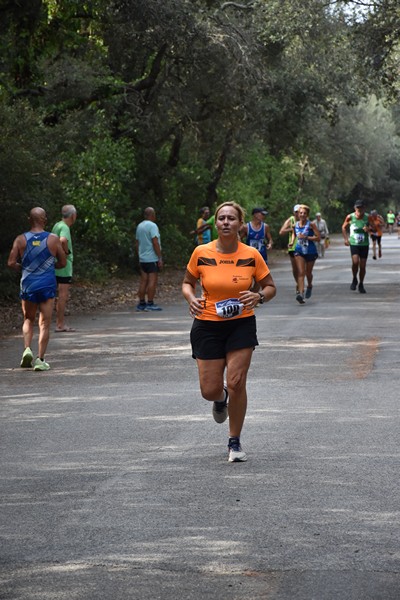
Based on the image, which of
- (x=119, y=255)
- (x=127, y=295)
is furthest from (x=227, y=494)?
(x=119, y=255)

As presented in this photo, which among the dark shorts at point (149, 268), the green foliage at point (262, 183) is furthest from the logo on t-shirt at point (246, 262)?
the green foliage at point (262, 183)

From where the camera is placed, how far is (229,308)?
826cm

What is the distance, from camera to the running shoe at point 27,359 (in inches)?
543

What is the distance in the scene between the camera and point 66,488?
24.4ft

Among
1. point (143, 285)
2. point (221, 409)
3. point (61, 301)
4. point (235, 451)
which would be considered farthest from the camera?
point (143, 285)

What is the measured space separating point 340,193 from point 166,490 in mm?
76544

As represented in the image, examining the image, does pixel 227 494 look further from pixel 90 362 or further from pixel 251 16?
pixel 251 16

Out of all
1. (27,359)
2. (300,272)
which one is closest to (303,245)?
(300,272)

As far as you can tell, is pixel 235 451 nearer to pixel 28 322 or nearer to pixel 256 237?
pixel 28 322

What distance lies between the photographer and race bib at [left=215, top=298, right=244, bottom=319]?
27.1ft

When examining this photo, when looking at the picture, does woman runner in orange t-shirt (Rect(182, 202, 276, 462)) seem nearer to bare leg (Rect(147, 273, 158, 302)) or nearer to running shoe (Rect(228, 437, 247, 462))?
running shoe (Rect(228, 437, 247, 462))

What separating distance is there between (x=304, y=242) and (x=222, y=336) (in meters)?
14.3

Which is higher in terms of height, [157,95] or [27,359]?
[157,95]

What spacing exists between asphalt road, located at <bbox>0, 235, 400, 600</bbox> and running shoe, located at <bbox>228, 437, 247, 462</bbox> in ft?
0.22
